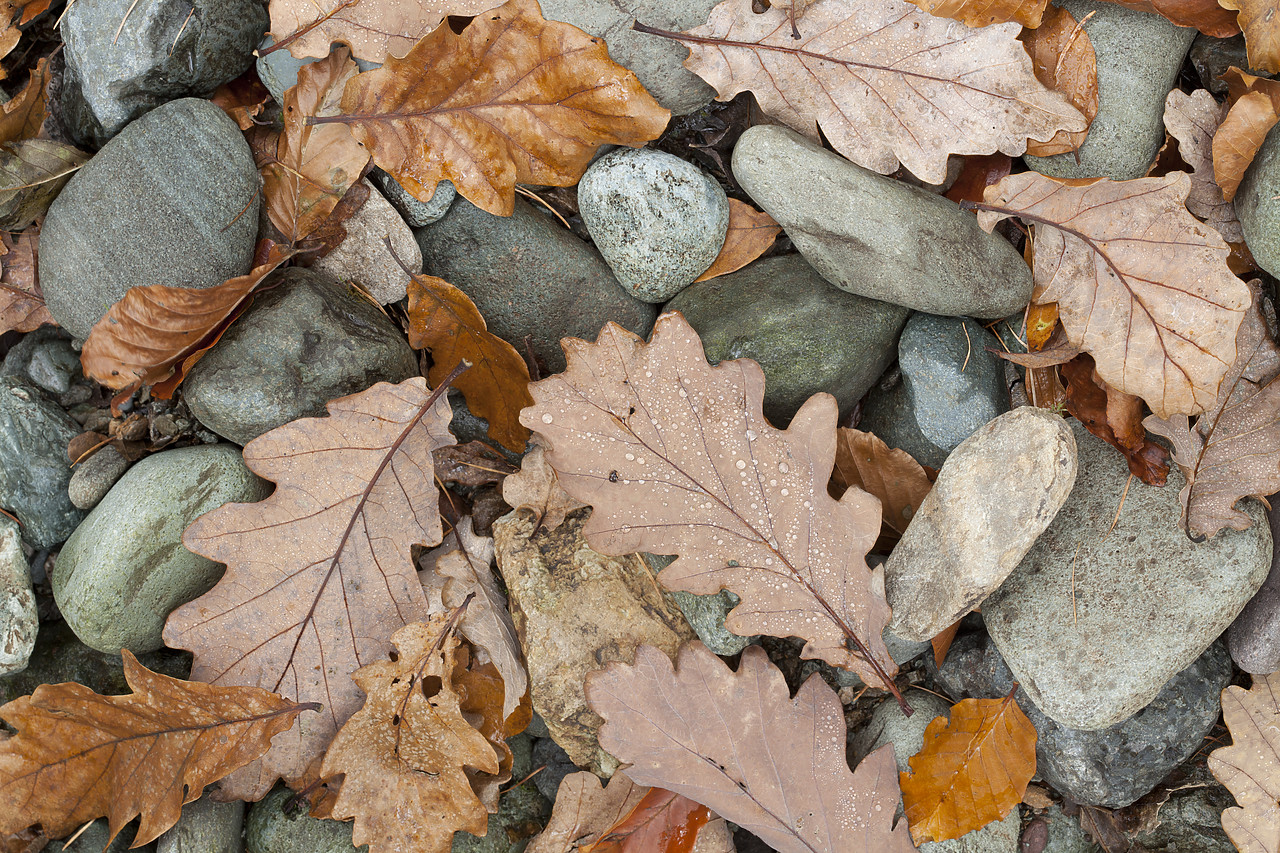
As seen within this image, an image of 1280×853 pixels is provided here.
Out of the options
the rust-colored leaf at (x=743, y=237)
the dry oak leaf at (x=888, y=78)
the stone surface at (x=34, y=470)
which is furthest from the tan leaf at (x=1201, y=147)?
the stone surface at (x=34, y=470)

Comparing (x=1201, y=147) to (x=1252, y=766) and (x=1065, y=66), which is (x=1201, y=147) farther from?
(x=1252, y=766)

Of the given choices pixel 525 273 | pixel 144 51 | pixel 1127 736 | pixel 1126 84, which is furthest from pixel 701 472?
pixel 144 51

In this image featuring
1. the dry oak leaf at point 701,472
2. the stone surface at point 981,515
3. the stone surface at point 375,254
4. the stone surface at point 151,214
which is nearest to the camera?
the stone surface at point 981,515

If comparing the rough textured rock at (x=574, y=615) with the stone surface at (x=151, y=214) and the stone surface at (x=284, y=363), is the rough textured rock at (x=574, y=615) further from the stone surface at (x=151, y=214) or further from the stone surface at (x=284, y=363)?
the stone surface at (x=151, y=214)

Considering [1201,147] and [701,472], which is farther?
[1201,147]

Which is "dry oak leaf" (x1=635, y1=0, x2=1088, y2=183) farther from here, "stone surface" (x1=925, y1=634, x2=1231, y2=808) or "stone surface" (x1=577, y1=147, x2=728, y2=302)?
"stone surface" (x1=925, y1=634, x2=1231, y2=808)
